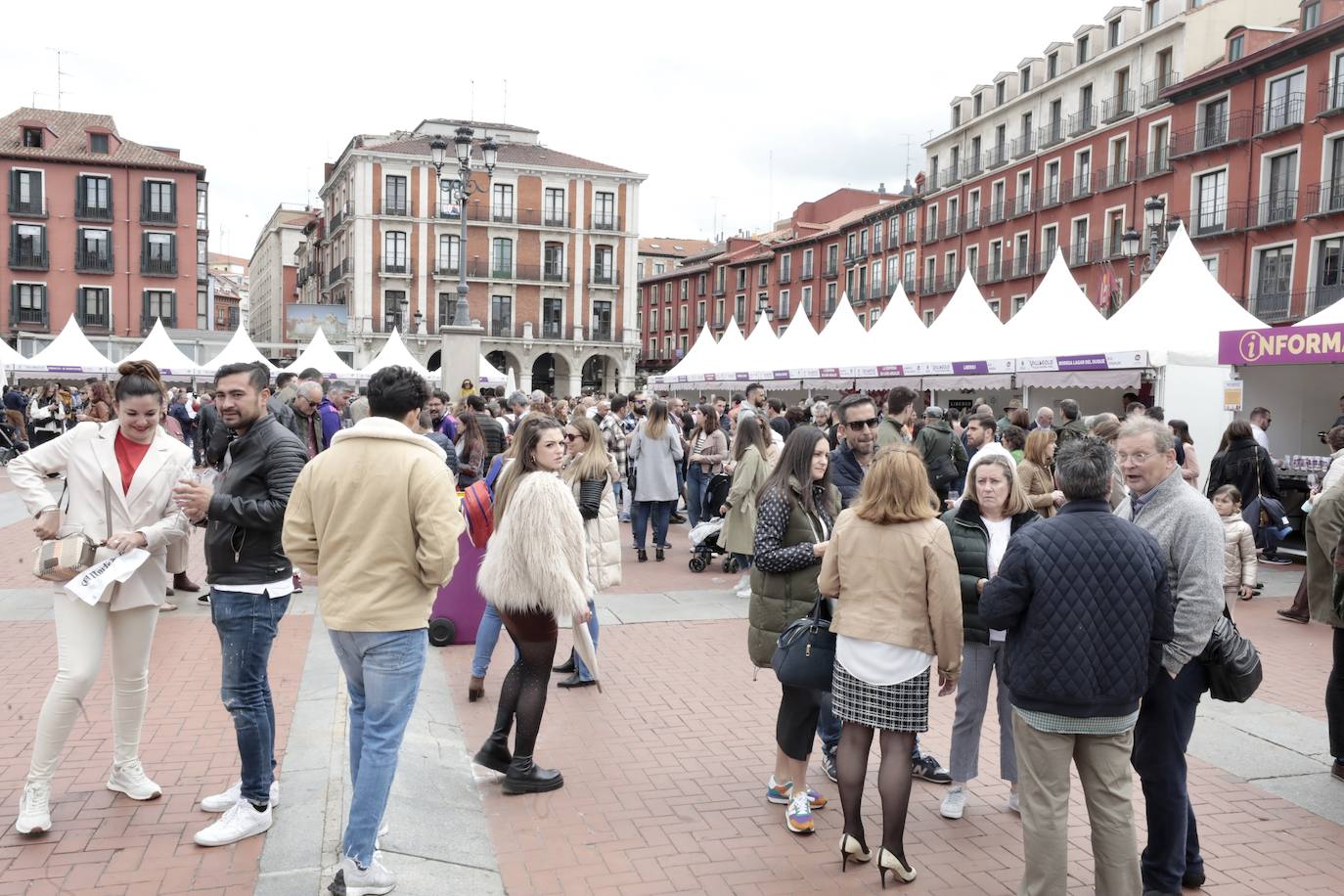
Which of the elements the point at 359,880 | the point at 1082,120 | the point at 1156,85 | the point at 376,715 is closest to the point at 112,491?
the point at 376,715

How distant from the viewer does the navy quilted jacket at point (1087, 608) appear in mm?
3127

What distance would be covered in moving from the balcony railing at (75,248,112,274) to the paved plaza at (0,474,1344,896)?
154 ft

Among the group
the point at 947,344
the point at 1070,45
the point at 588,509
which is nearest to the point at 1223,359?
the point at 947,344

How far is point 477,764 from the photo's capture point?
4645 millimetres

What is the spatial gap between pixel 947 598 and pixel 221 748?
3523mm

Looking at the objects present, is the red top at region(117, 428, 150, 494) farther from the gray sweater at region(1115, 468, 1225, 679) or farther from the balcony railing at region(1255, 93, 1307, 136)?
the balcony railing at region(1255, 93, 1307, 136)

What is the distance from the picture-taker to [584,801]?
4348mm

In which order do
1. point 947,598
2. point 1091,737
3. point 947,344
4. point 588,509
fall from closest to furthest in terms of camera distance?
point 1091,737, point 947,598, point 588,509, point 947,344

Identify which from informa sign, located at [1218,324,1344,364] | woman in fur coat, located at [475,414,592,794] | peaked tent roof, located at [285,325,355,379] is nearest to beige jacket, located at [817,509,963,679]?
woman in fur coat, located at [475,414,592,794]

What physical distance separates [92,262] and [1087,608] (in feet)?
174

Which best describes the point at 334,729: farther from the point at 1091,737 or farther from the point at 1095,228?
the point at 1095,228

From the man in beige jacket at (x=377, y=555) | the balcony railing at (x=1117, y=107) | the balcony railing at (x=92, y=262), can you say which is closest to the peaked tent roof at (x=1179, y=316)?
the man in beige jacket at (x=377, y=555)

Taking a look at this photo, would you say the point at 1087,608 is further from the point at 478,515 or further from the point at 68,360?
the point at 68,360

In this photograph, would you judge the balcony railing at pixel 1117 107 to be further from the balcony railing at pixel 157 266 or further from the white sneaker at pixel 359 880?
the balcony railing at pixel 157 266
